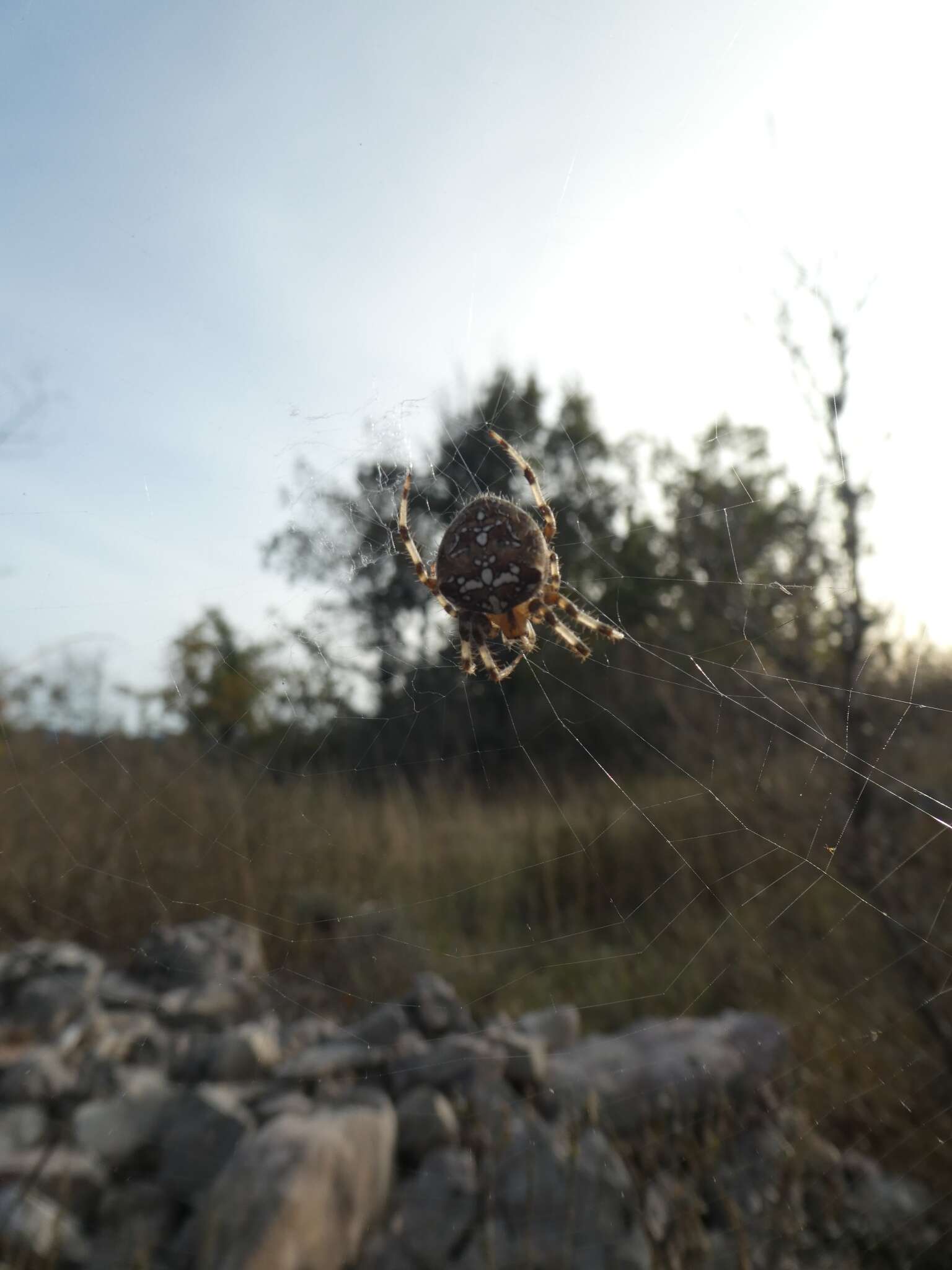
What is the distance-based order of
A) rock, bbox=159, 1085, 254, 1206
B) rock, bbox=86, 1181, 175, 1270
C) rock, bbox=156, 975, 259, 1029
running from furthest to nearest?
1. rock, bbox=156, 975, 259, 1029
2. rock, bbox=159, 1085, 254, 1206
3. rock, bbox=86, 1181, 175, 1270

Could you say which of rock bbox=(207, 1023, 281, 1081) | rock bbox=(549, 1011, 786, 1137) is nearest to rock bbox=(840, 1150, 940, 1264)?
rock bbox=(549, 1011, 786, 1137)

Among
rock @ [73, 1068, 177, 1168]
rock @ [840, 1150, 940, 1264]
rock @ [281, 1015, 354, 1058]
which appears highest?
rock @ [73, 1068, 177, 1168]

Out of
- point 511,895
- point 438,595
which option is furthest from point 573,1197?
point 511,895

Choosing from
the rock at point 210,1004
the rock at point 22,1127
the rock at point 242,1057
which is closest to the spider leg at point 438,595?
the rock at point 242,1057

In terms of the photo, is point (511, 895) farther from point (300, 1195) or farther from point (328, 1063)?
point (300, 1195)

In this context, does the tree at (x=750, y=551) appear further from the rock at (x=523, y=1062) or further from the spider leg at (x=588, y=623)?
the rock at (x=523, y=1062)

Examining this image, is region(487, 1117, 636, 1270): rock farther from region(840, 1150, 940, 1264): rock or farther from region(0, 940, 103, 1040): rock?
region(0, 940, 103, 1040): rock

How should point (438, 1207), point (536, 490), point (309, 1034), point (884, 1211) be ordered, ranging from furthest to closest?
point (309, 1034)
point (438, 1207)
point (884, 1211)
point (536, 490)
